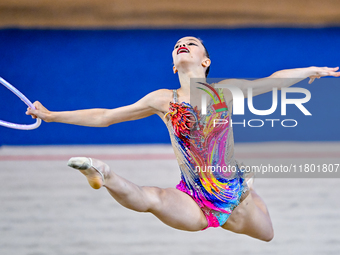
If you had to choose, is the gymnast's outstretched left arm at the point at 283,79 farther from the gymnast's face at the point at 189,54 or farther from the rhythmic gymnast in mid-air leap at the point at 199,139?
the gymnast's face at the point at 189,54

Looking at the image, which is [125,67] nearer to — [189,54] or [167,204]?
[189,54]

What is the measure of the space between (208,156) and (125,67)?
3.22 m

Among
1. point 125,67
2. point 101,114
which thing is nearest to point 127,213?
point 101,114

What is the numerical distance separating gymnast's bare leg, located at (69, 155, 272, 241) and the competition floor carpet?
79 centimetres

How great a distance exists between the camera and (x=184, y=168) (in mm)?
1899

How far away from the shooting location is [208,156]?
1847 mm

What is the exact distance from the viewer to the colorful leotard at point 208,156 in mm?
1824

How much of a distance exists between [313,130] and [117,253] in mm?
3192

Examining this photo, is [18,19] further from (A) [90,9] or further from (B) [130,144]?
(B) [130,144]

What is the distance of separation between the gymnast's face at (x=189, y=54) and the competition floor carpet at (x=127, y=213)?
1416 mm

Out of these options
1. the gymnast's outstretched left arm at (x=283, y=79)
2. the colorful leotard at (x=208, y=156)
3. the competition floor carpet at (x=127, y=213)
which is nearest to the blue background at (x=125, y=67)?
the competition floor carpet at (x=127, y=213)

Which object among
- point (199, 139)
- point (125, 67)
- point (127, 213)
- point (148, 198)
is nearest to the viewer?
point (148, 198)

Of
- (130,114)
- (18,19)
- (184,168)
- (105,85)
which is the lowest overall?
(184,168)

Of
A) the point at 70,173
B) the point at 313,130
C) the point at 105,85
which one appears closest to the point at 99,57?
the point at 105,85
